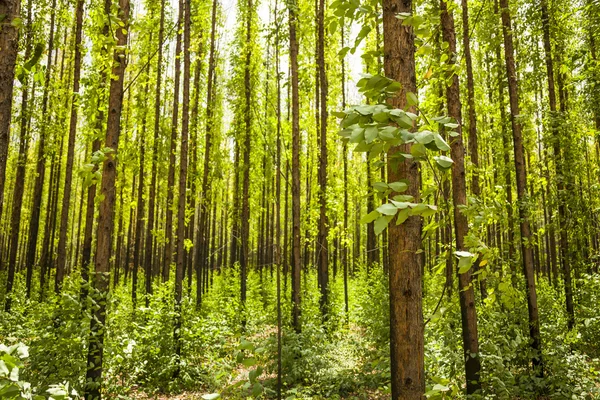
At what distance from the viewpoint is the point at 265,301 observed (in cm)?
1545

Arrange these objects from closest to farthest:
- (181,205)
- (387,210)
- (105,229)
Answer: (387,210)
(105,229)
(181,205)

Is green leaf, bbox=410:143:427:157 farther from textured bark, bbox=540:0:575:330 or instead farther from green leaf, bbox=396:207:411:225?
textured bark, bbox=540:0:575:330

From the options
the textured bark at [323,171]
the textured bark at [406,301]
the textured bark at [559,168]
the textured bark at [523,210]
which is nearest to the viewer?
the textured bark at [406,301]

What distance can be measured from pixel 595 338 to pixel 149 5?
45.5ft

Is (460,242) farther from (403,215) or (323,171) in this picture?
(323,171)

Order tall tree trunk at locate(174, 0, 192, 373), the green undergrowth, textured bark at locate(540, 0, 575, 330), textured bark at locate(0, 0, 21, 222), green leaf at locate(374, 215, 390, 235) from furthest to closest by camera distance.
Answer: tall tree trunk at locate(174, 0, 192, 373)
textured bark at locate(540, 0, 575, 330)
the green undergrowth
textured bark at locate(0, 0, 21, 222)
green leaf at locate(374, 215, 390, 235)

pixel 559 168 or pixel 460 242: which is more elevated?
pixel 559 168

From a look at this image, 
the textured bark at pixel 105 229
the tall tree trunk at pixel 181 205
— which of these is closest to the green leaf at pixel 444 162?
the textured bark at pixel 105 229

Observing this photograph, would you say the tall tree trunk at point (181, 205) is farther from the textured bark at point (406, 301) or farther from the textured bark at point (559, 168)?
the textured bark at point (559, 168)

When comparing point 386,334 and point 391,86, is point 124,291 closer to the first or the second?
point 386,334

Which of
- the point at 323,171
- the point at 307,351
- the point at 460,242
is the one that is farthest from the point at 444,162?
the point at 323,171

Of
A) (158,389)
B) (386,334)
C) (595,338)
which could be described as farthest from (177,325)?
(595,338)

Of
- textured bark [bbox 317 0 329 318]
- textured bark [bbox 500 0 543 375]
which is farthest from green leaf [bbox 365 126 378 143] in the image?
textured bark [bbox 317 0 329 318]

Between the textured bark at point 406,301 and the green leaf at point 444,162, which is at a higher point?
the green leaf at point 444,162
